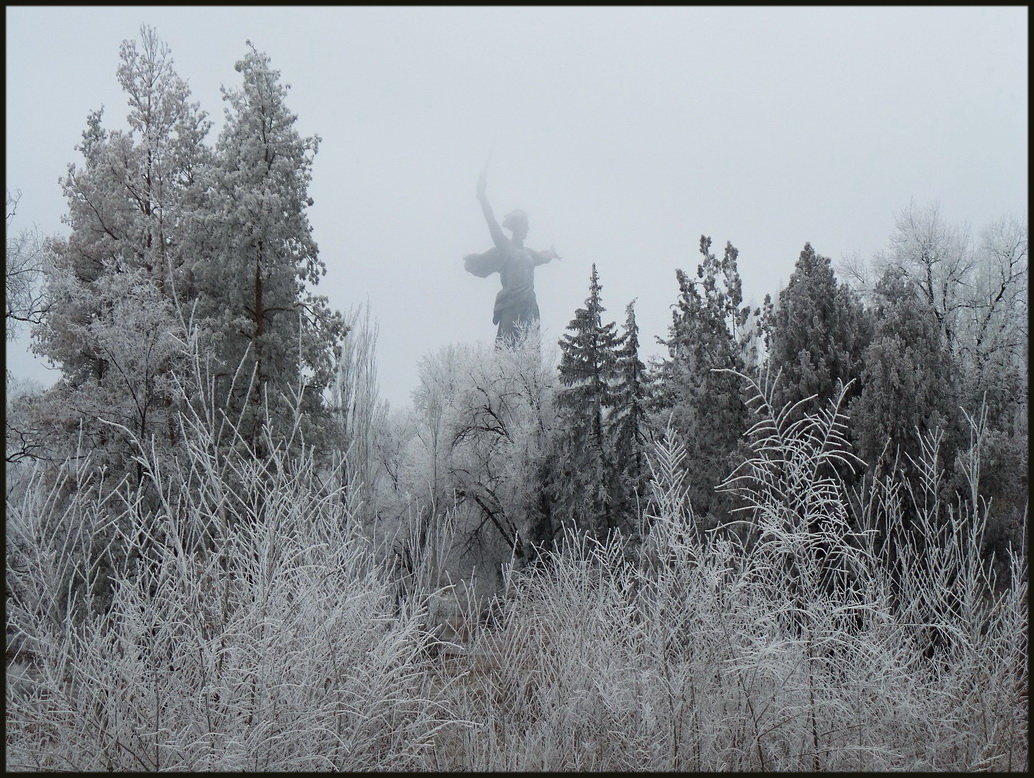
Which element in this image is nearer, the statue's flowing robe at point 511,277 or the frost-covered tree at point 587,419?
the frost-covered tree at point 587,419

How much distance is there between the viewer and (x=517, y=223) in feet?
110

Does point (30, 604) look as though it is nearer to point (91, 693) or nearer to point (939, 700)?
point (91, 693)

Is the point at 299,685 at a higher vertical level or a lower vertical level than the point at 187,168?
lower

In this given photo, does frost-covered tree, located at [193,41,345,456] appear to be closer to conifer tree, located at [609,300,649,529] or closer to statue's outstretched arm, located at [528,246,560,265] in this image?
conifer tree, located at [609,300,649,529]

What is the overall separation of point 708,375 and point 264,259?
10.2m

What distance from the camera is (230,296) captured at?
15.6 metres

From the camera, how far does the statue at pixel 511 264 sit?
31.5 m

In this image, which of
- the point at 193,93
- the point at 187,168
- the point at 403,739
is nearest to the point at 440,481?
the point at 187,168

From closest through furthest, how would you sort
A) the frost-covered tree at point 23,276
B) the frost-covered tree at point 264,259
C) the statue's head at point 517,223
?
the frost-covered tree at point 23,276 → the frost-covered tree at point 264,259 → the statue's head at point 517,223

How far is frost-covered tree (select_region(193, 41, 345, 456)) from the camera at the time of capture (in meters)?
15.0

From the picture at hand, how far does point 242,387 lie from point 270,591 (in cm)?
1148

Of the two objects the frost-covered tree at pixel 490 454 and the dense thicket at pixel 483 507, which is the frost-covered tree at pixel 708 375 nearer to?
the dense thicket at pixel 483 507

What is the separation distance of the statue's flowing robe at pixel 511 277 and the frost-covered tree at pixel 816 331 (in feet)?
47.1

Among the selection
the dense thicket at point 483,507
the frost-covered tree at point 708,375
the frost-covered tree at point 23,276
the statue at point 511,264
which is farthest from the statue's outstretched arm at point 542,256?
the frost-covered tree at point 23,276
